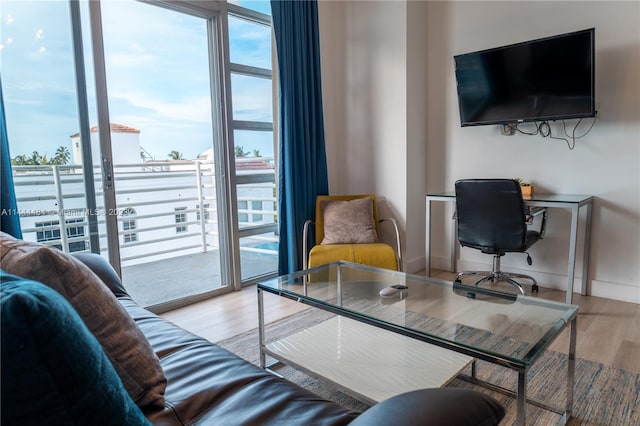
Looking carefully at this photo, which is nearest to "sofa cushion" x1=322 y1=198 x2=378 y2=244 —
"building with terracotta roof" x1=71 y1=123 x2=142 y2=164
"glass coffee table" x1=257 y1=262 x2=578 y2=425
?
"glass coffee table" x1=257 y1=262 x2=578 y2=425

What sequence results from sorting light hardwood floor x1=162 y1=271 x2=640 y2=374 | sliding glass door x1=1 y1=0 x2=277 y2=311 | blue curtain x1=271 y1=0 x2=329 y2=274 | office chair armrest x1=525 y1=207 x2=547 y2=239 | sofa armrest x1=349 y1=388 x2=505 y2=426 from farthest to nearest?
1. blue curtain x1=271 y1=0 x2=329 y2=274
2. office chair armrest x1=525 y1=207 x2=547 y2=239
3. sliding glass door x1=1 y1=0 x2=277 y2=311
4. light hardwood floor x1=162 y1=271 x2=640 y2=374
5. sofa armrest x1=349 y1=388 x2=505 y2=426

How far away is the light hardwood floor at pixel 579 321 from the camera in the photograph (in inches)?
87.8

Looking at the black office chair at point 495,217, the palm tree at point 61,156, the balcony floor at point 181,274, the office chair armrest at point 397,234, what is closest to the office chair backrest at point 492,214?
the black office chair at point 495,217

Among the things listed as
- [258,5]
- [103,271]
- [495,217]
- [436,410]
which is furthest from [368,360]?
[258,5]

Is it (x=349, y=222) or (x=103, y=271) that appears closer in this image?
(x=103, y=271)

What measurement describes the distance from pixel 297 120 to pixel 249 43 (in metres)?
0.77

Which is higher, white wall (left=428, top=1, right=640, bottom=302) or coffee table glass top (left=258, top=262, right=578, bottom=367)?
white wall (left=428, top=1, right=640, bottom=302)

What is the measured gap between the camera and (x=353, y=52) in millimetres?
3850

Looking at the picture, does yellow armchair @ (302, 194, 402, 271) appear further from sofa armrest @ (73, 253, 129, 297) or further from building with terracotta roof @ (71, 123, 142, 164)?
sofa armrest @ (73, 253, 129, 297)

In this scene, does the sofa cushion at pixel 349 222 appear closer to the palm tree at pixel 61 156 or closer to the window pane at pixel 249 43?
the window pane at pixel 249 43

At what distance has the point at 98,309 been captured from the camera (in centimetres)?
87

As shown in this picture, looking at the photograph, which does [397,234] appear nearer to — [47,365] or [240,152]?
[240,152]

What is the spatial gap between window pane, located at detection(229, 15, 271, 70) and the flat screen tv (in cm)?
164

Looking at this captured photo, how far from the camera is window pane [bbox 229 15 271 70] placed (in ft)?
10.9
